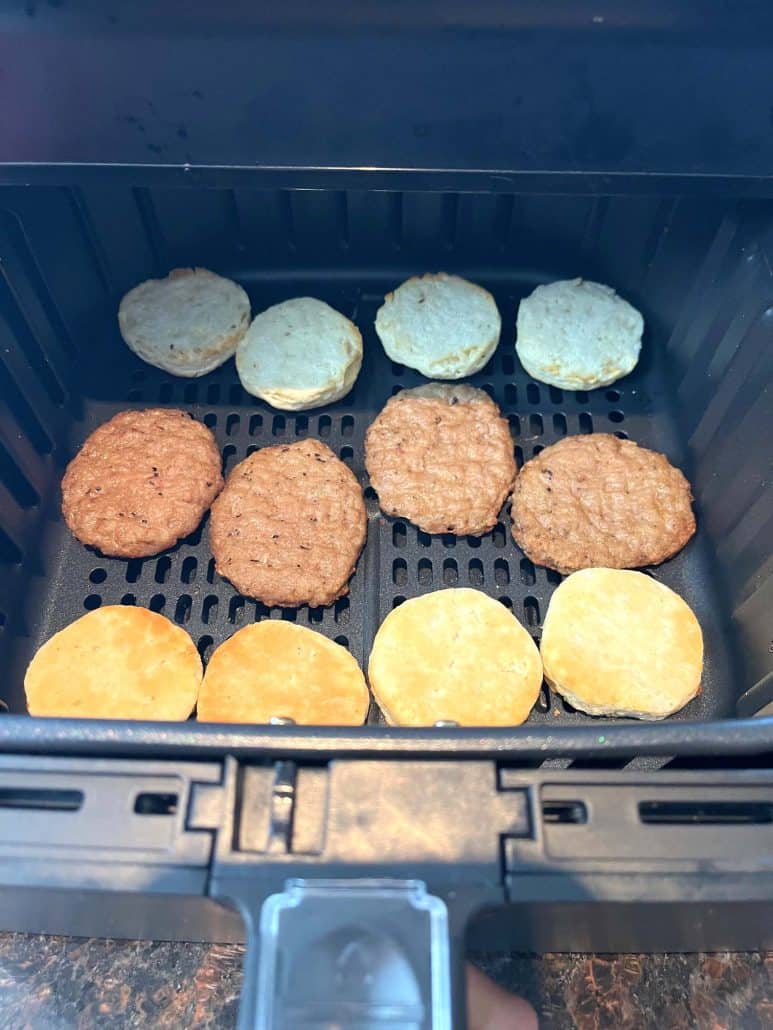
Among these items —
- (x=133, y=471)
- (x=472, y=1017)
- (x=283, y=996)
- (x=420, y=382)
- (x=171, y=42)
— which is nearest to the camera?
(x=283, y=996)

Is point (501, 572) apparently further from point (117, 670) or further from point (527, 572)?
point (117, 670)

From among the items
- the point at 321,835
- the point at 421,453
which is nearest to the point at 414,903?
the point at 321,835

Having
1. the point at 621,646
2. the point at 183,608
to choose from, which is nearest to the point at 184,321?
the point at 183,608

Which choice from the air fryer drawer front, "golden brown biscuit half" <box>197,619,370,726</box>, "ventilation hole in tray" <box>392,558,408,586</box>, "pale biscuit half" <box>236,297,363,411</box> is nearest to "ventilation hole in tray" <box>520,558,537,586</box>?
"ventilation hole in tray" <box>392,558,408,586</box>

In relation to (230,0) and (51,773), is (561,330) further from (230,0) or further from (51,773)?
(51,773)

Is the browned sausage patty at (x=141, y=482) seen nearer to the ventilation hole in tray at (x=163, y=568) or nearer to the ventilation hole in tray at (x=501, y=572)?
the ventilation hole in tray at (x=163, y=568)

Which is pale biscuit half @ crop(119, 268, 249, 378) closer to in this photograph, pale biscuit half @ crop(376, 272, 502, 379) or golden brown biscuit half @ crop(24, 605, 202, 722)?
pale biscuit half @ crop(376, 272, 502, 379)
